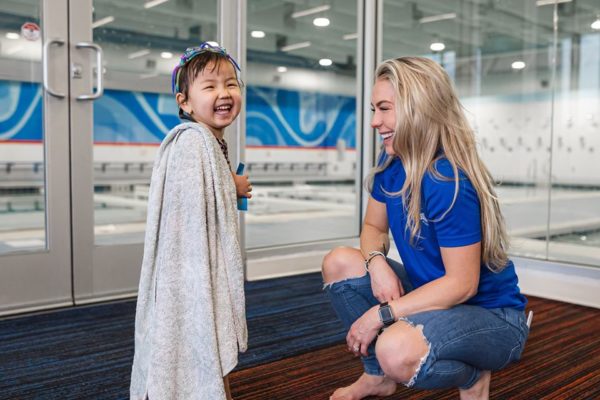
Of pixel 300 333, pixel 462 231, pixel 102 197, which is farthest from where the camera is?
pixel 102 197

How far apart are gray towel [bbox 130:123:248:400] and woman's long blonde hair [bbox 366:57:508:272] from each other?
1.43ft

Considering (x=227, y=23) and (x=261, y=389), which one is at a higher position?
(x=227, y=23)

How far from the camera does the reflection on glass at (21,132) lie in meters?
2.60

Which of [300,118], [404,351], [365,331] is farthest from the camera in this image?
[300,118]

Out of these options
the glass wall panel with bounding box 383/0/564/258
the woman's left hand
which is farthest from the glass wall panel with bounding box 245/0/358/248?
the woman's left hand

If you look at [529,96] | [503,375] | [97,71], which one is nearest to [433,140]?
[503,375]

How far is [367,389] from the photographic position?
1.62 m

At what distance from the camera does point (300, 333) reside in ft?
7.75

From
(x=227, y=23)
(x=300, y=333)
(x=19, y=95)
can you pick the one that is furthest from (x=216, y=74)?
(x=227, y=23)

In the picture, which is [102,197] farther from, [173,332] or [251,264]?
[173,332]

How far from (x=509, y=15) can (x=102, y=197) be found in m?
2.80

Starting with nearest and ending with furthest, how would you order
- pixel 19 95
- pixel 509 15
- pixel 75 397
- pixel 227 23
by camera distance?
pixel 75 397, pixel 19 95, pixel 227 23, pixel 509 15

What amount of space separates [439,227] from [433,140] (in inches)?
8.1

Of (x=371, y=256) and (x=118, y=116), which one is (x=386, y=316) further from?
(x=118, y=116)
